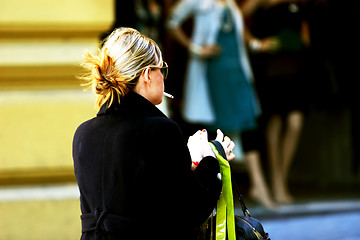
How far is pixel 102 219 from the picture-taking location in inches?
101

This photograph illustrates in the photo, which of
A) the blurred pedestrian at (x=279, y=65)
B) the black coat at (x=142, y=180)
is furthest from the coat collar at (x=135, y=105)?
the blurred pedestrian at (x=279, y=65)

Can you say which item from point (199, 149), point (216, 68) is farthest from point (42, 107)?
point (199, 149)

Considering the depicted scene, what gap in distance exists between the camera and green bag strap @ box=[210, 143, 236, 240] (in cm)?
273

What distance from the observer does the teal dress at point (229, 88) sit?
20.2ft

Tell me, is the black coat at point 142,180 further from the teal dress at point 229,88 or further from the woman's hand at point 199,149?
the teal dress at point 229,88

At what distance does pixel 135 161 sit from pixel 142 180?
7cm

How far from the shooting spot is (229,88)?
20.3 ft

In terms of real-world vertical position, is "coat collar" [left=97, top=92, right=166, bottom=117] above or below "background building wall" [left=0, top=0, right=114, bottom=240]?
below

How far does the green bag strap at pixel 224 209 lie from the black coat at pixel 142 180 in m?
0.12

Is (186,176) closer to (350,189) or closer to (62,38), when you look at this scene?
(62,38)

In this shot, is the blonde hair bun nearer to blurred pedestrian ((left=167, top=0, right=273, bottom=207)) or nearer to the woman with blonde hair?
the woman with blonde hair

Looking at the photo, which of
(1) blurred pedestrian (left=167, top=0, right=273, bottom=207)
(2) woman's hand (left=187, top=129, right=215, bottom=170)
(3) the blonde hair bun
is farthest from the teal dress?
(3) the blonde hair bun

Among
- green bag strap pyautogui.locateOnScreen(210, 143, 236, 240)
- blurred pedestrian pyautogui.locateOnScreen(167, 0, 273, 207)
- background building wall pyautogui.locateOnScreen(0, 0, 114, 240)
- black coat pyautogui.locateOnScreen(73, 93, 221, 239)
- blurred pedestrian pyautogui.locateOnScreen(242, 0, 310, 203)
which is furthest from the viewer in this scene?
blurred pedestrian pyautogui.locateOnScreen(242, 0, 310, 203)

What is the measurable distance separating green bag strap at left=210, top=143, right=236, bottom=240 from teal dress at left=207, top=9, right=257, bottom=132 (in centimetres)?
339
